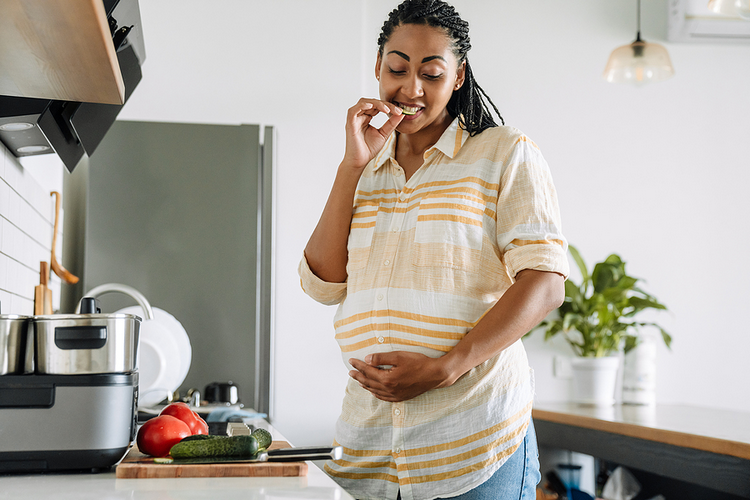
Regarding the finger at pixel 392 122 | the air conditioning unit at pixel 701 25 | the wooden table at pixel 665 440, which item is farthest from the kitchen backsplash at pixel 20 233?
the air conditioning unit at pixel 701 25

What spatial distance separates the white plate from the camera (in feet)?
6.55

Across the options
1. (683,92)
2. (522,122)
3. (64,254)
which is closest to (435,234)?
(64,254)

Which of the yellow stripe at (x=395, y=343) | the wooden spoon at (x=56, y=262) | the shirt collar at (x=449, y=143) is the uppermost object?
the shirt collar at (x=449, y=143)

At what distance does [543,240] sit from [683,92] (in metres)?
2.62

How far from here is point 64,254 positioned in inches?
94.9

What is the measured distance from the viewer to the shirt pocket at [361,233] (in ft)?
3.59

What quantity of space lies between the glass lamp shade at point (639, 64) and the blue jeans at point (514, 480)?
2080 mm

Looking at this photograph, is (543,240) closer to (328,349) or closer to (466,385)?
(466,385)

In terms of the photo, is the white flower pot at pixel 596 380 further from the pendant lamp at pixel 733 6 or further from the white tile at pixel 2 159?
the white tile at pixel 2 159

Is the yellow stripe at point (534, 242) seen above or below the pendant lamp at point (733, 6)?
below

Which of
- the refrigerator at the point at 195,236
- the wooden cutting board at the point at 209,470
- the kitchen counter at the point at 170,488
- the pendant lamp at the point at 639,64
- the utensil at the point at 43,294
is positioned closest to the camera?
the kitchen counter at the point at 170,488

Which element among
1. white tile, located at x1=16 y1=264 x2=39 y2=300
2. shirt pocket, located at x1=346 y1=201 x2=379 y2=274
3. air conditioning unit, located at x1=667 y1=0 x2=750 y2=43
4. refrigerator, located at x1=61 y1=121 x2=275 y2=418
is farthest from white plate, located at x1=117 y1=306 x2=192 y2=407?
air conditioning unit, located at x1=667 y1=0 x2=750 y2=43

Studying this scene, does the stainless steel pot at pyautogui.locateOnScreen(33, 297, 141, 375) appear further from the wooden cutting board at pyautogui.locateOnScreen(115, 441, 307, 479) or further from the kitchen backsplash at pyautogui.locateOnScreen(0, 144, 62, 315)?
the kitchen backsplash at pyautogui.locateOnScreen(0, 144, 62, 315)

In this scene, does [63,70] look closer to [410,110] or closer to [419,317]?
[410,110]
